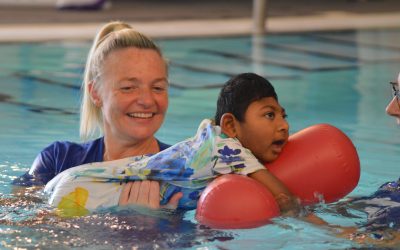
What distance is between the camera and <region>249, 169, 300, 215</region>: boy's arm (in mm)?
3867

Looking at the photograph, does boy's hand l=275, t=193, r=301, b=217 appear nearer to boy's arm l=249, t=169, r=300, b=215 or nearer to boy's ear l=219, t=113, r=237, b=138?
boy's arm l=249, t=169, r=300, b=215

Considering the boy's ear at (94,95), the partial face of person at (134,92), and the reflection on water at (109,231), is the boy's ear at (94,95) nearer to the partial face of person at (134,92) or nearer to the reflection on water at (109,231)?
the partial face of person at (134,92)

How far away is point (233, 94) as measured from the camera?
397cm

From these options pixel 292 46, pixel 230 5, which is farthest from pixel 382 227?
pixel 230 5

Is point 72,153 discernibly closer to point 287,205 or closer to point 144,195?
point 144,195

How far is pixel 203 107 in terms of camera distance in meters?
7.27

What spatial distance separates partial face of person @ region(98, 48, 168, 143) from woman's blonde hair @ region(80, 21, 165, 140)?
4cm

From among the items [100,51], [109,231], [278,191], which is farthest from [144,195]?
[100,51]

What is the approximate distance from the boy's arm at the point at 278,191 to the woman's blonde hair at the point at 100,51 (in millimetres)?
708

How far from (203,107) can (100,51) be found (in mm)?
3138

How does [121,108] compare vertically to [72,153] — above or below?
above

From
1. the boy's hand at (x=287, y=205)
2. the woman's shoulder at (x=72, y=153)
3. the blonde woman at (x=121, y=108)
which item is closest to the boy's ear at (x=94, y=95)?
the blonde woman at (x=121, y=108)

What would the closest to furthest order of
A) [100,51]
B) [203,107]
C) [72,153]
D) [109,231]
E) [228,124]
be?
[109,231], [228,124], [100,51], [72,153], [203,107]

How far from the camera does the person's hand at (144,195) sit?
3910 mm
